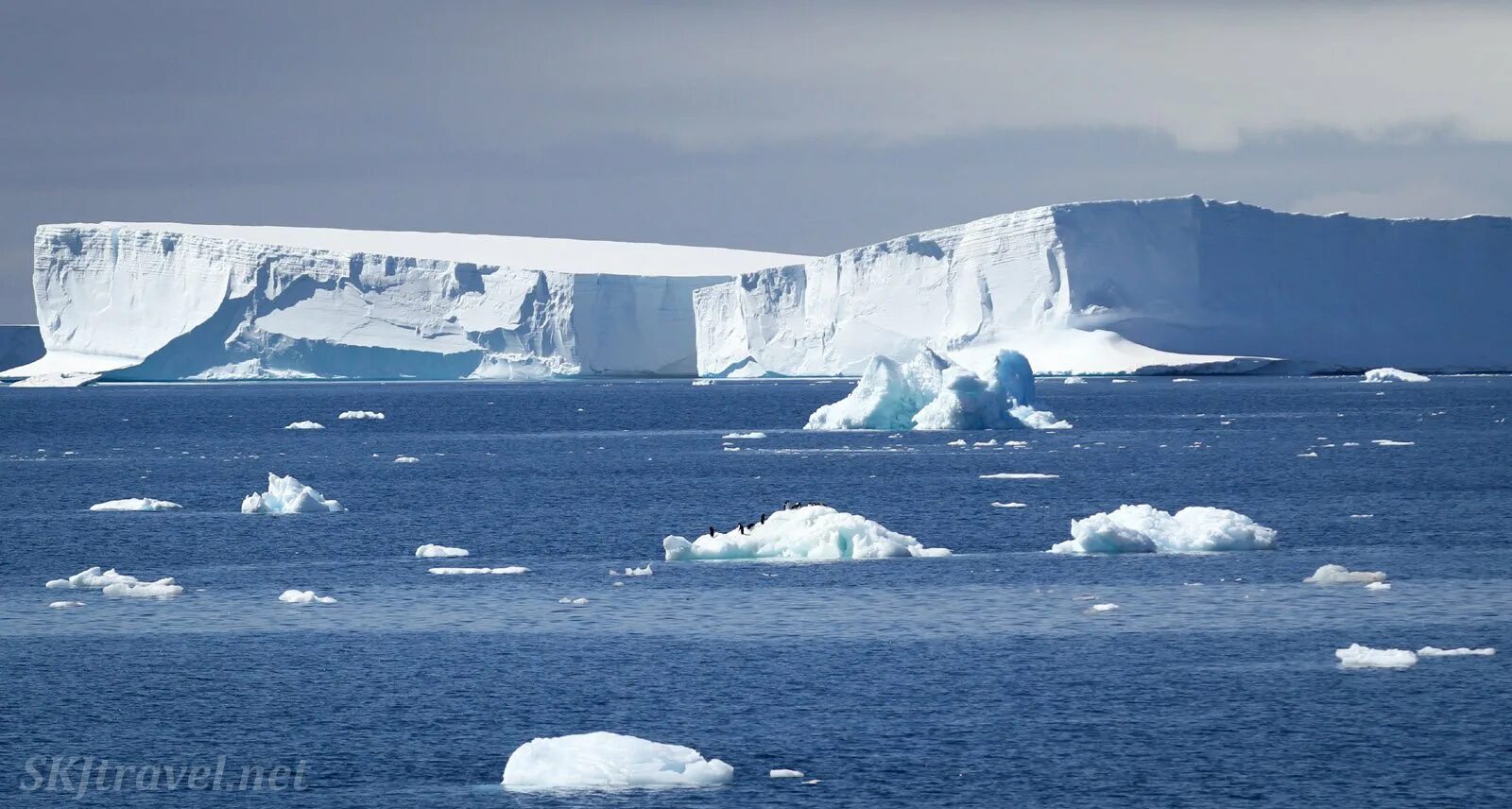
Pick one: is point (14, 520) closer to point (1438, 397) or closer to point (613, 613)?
point (613, 613)

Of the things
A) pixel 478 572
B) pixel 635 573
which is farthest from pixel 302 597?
pixel 635 573

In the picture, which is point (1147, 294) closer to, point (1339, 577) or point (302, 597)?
point (1339, 577)

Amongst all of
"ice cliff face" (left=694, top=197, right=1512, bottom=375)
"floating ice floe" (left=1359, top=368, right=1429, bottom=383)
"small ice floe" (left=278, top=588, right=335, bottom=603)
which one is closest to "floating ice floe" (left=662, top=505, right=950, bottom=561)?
"small ice floe" (left=278, top=588, right=335, bottom=603)

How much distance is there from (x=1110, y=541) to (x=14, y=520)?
19279 mm

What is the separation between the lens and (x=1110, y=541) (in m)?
26.0

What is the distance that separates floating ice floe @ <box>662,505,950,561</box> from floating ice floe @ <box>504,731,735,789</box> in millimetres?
11771

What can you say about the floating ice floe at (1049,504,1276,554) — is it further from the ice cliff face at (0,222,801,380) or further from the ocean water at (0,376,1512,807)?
the ice cliff face at (0,222,801,380)

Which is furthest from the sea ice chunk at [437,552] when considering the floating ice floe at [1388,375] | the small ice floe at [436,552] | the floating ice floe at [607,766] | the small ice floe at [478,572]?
the floating ice floe at [1388,375]

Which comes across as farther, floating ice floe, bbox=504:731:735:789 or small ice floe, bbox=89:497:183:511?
small ice floe, bbox=89:497:183:511

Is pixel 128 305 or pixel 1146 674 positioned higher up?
pixel 128 305

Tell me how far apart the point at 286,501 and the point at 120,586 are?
34.6 ft

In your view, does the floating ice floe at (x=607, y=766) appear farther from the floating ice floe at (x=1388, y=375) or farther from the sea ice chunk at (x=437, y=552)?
the floating ice floe at (x=1388, y=375)

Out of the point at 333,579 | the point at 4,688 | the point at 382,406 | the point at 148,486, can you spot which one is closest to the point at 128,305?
the point at 382,406

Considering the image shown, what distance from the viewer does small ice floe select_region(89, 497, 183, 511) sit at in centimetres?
3525
